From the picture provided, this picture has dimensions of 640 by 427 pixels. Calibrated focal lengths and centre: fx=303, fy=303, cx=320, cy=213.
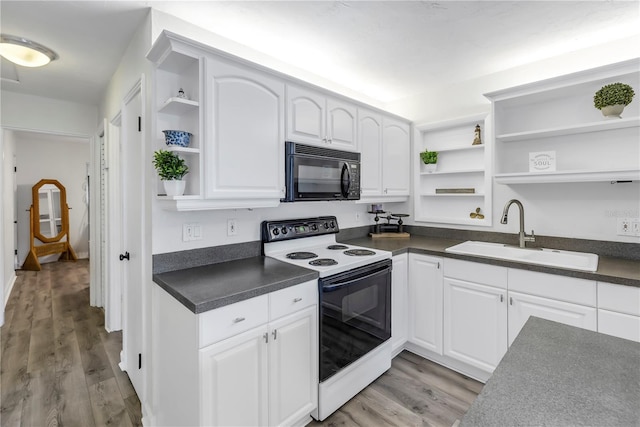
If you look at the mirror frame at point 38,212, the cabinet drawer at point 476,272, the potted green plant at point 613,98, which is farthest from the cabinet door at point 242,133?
the mirror frame at point 38,212

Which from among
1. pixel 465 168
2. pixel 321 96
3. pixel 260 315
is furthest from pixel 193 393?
pixel 465 168

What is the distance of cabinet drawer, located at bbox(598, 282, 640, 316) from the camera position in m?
1.61

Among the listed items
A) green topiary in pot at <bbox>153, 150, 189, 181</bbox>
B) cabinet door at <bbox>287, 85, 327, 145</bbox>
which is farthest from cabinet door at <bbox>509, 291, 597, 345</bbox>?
green topiary in pot at <bbox>153, 150, 189, 181</bbox>

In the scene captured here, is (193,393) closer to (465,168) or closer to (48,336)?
(48,336)

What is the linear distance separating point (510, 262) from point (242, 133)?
6.26ft

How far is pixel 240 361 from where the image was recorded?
4.69ft

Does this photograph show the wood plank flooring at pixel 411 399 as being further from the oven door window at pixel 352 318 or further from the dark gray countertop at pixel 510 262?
the dark gray countertop at pixel 510 262

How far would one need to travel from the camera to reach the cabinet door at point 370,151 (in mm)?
2607

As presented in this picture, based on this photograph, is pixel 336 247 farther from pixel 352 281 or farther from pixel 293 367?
pixel 293 367

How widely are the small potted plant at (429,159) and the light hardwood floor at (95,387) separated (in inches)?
70.2

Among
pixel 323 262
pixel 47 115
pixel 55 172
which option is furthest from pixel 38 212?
pixel 323 262

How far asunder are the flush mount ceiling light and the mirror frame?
15.6ft

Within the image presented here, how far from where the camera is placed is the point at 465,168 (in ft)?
9.57

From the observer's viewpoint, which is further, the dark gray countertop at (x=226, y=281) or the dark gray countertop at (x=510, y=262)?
the dark gray countertop at (x=510, y=262)
